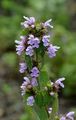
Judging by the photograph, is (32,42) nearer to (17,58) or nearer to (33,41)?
(33,41)

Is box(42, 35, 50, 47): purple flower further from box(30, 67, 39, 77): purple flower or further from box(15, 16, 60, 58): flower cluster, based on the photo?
box(30, 67, 39, 77): purple flower

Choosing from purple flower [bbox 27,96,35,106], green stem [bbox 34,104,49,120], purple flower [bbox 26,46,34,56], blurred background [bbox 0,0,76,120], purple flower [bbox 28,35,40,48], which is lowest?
purple flower [bbox 27,96,35,106]

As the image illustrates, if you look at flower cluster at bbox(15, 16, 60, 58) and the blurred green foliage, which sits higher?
the blurred green foliage

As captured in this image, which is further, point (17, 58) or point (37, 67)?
point (17, 58)

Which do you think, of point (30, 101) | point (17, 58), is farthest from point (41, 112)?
point (17, 58)

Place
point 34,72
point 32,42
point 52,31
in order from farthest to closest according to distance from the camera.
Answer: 1. point 52,31
2. point 34,72
3. point 32,42

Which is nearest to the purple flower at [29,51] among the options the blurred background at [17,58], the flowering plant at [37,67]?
the flowering plant at [37,67]

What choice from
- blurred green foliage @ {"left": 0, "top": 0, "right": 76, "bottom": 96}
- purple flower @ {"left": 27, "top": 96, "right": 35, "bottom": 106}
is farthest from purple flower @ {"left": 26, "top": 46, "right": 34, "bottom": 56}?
blurred green foliage @ {"left": 0, "top": 0, "right": 76, "bottom": 96}
